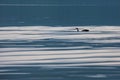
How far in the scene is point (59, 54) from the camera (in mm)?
16125

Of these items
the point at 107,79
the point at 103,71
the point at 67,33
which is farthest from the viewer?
the point at 67,33

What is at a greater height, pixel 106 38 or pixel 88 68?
pixel 106 38

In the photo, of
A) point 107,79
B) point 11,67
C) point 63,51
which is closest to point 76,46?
point 63,51

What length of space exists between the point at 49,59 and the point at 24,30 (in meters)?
9.66

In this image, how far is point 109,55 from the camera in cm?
1591

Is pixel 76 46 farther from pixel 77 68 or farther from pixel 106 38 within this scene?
pixel 77 68
